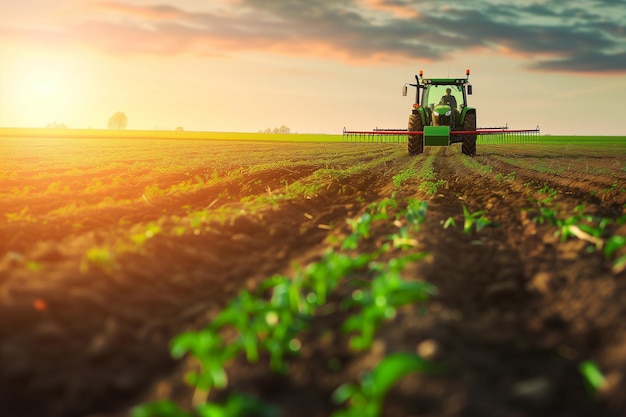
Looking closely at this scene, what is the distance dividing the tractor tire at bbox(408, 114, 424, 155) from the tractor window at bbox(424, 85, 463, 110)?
1.36m

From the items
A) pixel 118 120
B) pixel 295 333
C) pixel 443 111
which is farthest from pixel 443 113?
pixel 118 120

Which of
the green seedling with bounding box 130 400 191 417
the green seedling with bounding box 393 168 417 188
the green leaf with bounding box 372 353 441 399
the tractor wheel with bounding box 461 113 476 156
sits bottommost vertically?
the green seedling with bounding box 130 400 191 417

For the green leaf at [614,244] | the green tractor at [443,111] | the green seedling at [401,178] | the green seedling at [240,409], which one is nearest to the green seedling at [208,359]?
the green seedling at [240,409]

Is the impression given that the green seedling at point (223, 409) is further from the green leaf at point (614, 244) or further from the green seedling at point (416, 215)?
the green seedling at point (416, 215)

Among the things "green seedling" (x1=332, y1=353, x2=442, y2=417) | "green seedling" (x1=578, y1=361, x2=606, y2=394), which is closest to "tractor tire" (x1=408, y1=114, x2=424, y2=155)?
"green seedling" (x1=578, y1=361, x2=606, y2=394)

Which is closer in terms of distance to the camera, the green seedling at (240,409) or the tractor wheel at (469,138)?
the green seedling at (240,409)

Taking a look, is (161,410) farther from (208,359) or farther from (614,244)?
(614,244)

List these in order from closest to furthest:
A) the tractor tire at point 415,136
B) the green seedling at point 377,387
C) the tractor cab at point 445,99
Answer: the green seedling at point 377,387 < the tractor tire at point 415,136 < the tractor cab at point 445,99

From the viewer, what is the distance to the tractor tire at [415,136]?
21.0m

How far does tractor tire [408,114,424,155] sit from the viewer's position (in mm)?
21016

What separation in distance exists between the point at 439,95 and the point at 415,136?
1.78 meters

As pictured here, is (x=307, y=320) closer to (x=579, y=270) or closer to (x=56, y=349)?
(x=56, y=349)

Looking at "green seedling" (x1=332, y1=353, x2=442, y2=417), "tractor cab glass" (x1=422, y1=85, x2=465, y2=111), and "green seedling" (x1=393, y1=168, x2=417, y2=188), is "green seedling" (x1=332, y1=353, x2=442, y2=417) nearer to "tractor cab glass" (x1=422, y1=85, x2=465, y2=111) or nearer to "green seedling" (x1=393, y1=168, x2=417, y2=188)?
"green seedling" (x1=393, y1=168, x2=417, y2=188)

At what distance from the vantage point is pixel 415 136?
23.0 m
